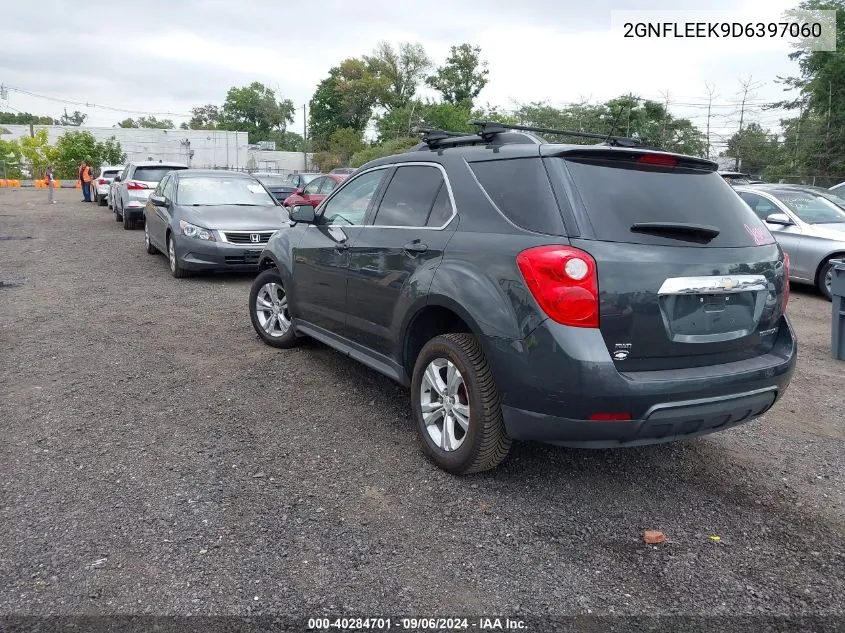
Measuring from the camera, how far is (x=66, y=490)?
11.6ft

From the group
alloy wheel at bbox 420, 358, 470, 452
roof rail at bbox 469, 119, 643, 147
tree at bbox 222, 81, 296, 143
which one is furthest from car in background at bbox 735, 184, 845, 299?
tree at bbox 222, 81, 296, 143

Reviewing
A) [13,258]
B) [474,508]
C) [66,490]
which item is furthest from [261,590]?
[13,258]

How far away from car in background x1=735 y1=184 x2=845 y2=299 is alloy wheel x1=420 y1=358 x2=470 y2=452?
23.6 feet

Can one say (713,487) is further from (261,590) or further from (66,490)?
(66,490)

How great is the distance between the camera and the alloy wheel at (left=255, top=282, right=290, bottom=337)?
617 centimetres

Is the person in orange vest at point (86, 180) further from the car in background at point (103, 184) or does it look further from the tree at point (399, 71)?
the tree at point (399, 71)

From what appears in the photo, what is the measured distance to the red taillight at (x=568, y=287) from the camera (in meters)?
3.10

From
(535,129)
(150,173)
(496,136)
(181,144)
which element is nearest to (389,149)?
(150,173)

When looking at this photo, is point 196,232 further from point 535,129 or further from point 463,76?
point 463,76

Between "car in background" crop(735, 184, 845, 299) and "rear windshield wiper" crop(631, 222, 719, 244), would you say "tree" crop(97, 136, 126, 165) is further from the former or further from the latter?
"rear windshield wiper" crop(631, 222, 719, 244)

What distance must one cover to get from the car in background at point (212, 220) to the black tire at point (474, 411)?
21.1 feet

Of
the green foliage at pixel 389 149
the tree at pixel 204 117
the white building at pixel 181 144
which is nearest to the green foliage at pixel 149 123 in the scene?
the tree at pixel 204 117

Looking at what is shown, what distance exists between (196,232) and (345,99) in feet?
230

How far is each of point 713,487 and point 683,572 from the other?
94 cm
